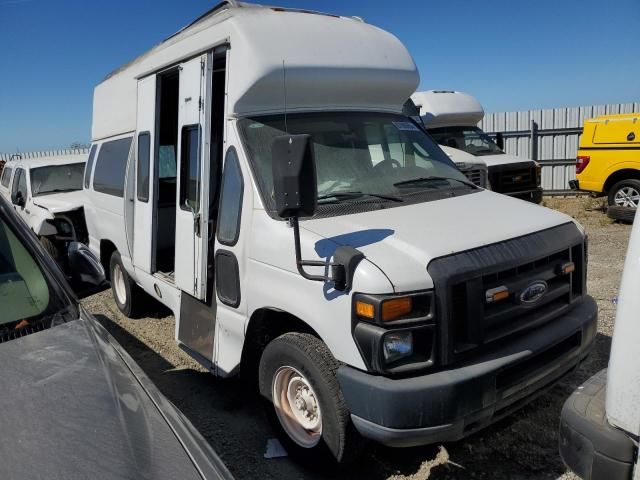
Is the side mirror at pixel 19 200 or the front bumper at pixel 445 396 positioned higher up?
the side mirror at pixel 19 200

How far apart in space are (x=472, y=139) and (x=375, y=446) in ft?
33.3

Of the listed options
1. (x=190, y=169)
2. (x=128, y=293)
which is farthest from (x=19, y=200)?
(x=190, y=169)

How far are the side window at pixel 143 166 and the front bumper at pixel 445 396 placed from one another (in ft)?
10.7

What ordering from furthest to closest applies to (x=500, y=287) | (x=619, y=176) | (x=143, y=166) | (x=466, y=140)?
(x=466, y=140) < (x=619, y=176) < (x=143, y=166) < (x=500, y=287)

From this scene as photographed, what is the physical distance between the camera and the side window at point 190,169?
438 cm

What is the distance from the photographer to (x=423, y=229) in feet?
10.3

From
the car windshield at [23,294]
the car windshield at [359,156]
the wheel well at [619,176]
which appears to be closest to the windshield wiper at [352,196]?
the car windshield at [359,156]

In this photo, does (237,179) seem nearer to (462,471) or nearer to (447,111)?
(462,471)

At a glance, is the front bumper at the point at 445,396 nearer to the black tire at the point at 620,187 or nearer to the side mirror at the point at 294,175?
the side mirror at the point at 294,175

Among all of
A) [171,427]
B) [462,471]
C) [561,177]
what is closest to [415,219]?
[462,471]

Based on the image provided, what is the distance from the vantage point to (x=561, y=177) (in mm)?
15297

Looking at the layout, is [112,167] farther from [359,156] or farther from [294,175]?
[294,175]

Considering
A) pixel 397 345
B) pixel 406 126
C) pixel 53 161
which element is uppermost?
pixel 53 161

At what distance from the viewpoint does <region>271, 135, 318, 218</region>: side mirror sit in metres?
2.72
